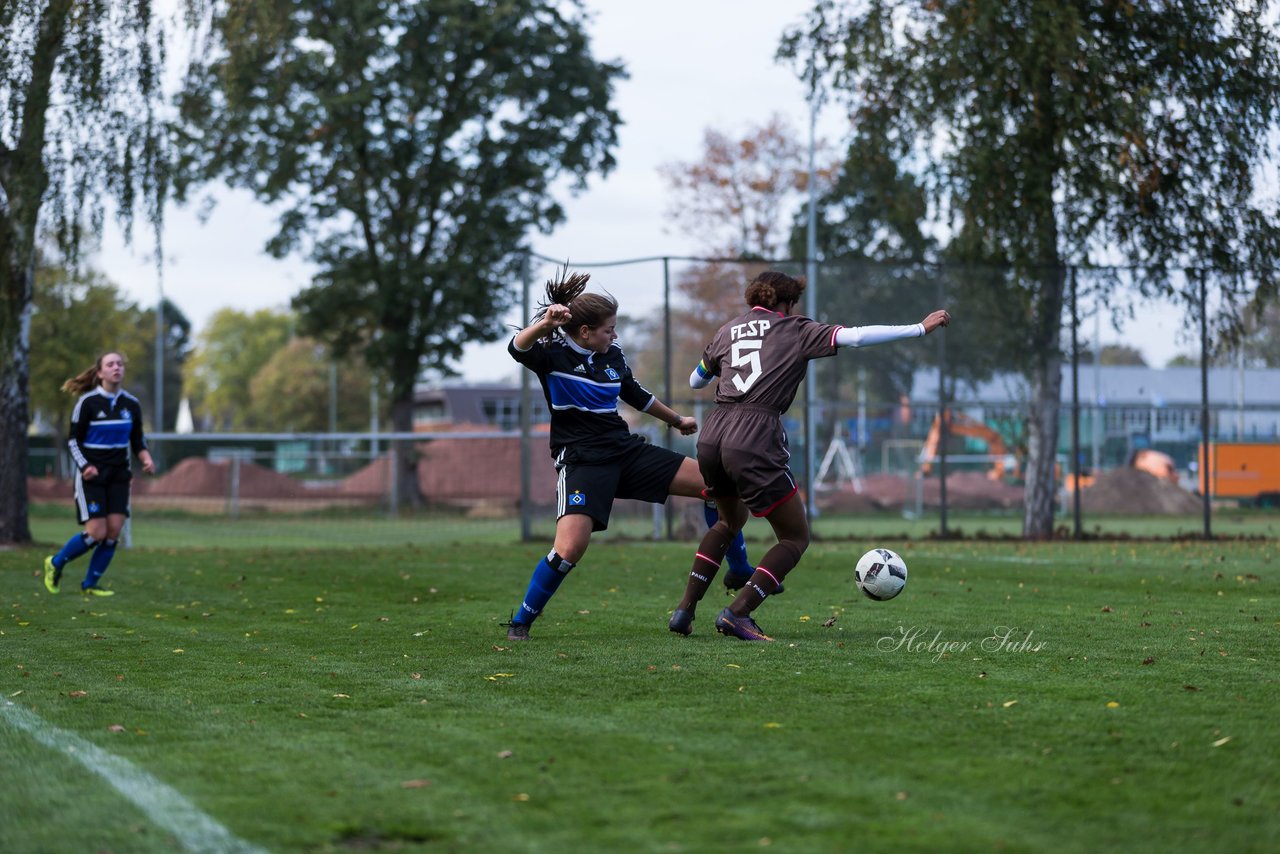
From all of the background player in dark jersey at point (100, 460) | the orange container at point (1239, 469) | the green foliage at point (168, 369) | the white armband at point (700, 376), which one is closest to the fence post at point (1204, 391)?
the orange container at point (1239, 469)

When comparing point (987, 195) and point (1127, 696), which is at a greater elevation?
point (987, 195)

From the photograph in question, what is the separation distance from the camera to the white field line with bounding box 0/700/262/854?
362cm

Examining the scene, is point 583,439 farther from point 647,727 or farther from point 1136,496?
point 1136,496

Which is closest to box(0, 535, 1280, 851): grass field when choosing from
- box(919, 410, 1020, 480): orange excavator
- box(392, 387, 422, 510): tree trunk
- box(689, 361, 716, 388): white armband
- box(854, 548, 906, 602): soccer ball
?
box(854, 548, 906, 602): soccer ball

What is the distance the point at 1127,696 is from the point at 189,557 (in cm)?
1287

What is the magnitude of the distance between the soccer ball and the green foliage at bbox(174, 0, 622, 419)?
23484 millimetres

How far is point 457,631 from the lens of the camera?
8273 mm

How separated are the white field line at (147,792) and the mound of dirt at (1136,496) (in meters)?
16.0

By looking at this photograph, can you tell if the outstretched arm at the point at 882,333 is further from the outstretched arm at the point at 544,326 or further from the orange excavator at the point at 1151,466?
the orange excavator at the point at 1151,466

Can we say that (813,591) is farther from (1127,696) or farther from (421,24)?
(421,24)

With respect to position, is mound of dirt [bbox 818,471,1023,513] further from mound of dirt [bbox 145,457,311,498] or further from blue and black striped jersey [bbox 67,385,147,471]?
blue and black striped jersey [bbox 67,385,147,471]

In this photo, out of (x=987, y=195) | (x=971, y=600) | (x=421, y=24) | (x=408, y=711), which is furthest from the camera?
(x=421, y=24)

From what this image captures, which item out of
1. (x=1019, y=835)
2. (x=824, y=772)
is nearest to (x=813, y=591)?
(x=824, y=772)

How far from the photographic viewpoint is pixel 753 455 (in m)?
7.33
